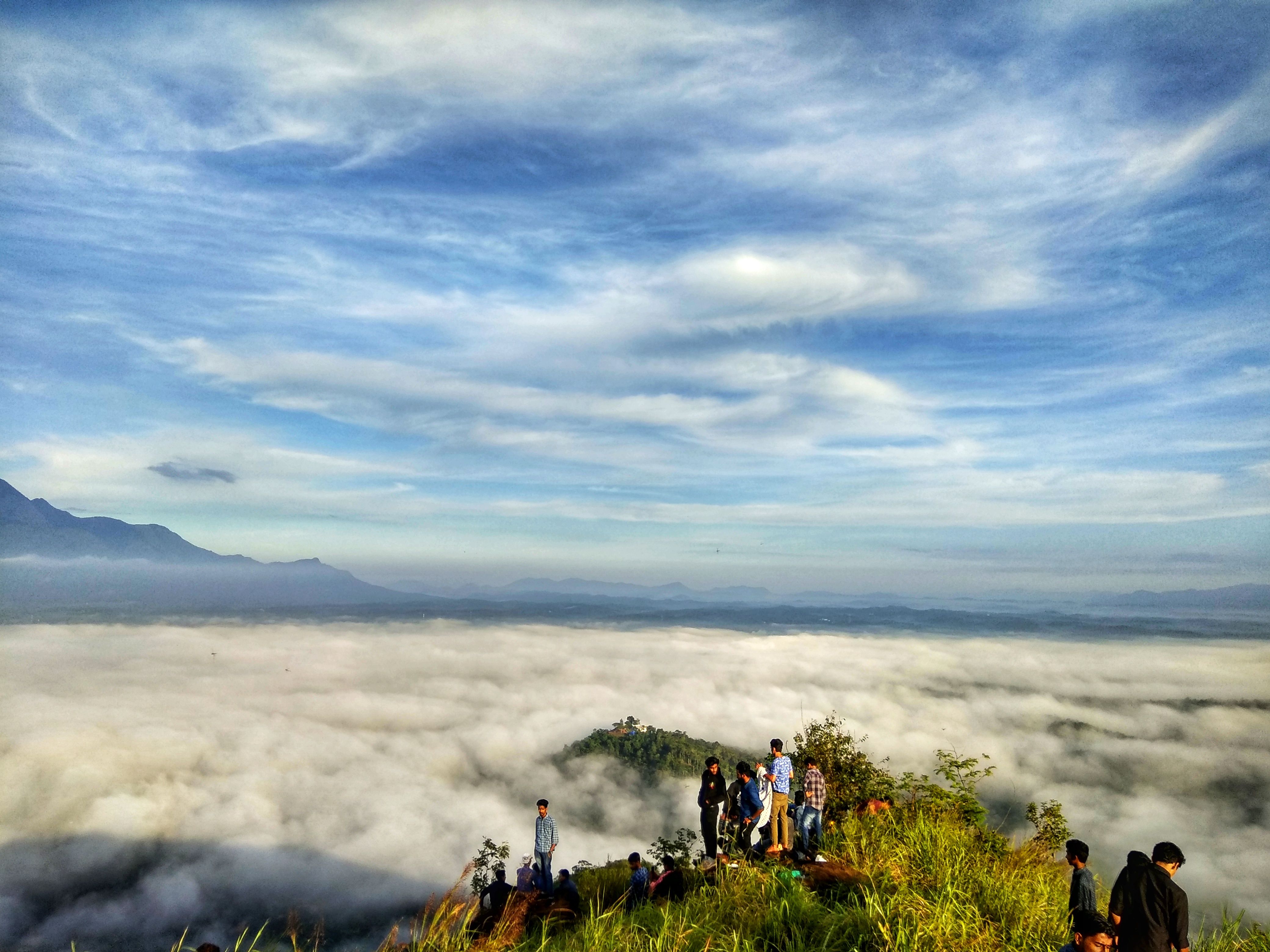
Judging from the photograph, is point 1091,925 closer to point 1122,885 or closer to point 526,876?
point 1122,885

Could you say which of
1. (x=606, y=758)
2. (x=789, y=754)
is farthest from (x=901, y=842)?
(x=606, y=758)

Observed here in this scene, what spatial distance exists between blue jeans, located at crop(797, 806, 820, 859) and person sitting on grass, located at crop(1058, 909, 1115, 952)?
23.0 ft

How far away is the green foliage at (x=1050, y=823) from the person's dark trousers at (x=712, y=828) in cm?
819

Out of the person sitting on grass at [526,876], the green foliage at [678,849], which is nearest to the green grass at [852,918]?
the person sitting on grass at [526,876]

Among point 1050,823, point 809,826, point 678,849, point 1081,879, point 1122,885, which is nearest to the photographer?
point 1122,885

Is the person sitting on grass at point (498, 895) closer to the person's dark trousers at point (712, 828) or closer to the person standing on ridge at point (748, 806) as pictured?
the person's dark trousers at point (712, 828)

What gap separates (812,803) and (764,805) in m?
0.97

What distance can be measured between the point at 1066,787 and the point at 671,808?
8517 cm

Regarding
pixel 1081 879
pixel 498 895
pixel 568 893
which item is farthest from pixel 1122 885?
pixel 498 895

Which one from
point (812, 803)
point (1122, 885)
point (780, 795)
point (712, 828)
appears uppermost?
point (1122, 885)

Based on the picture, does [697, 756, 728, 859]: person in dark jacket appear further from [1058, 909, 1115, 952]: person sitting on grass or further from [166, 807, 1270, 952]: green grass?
[1058, 909, 1115, 952]: person sitting on grass

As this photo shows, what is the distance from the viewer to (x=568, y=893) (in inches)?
483

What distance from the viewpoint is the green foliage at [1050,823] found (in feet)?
55.8

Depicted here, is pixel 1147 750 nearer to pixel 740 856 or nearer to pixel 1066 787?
pixel 1066 787
